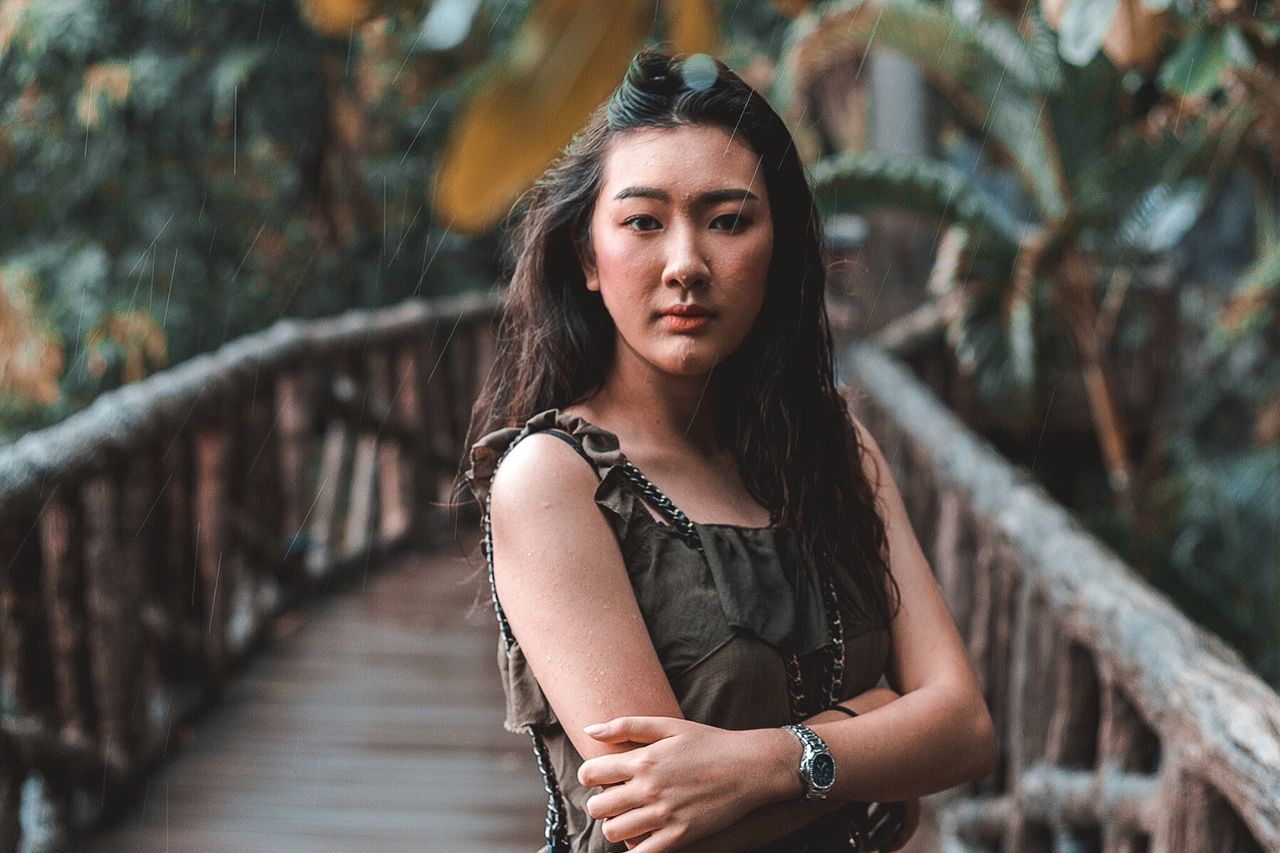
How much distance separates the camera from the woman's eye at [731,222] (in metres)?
1.39

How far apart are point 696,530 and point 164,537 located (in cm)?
311

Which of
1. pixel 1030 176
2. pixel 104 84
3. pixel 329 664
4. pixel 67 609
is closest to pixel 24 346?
pixel 104 84

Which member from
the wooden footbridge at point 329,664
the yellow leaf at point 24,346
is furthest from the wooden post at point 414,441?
the yellow leaf at point 24,346

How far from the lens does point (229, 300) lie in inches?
317

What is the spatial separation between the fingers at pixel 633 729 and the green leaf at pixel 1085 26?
745mm

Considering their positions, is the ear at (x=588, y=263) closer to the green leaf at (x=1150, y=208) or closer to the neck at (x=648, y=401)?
the neck at (x=648, y=401)

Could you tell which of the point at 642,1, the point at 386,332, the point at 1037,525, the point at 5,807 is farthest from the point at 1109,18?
the point at 386,332

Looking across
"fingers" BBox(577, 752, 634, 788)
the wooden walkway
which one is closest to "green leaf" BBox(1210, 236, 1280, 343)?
the wooden walkway

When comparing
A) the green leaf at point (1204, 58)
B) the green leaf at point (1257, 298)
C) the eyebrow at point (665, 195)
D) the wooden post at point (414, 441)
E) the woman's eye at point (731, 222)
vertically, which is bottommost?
the woman's eye at point (731, 222)

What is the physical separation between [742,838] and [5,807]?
7.04 feet

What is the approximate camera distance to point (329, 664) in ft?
15.9

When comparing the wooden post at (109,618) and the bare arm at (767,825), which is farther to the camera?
the wooden post at (109,618)

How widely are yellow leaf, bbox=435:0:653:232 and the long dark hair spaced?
98 centimetres

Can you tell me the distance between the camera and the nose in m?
1.36
